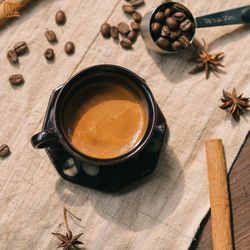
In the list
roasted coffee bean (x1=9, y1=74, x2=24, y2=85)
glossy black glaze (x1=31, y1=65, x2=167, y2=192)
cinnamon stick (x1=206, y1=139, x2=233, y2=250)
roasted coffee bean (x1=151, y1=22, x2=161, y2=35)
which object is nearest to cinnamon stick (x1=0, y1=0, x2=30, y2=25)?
roasted coffee bean (x1=9, y1=74, x2=24, y2=85)

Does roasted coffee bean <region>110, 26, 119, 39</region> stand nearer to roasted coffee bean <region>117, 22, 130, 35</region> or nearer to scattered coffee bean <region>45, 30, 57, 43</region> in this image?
roasted coffee bean <region>117, 22, 130, 35</region>

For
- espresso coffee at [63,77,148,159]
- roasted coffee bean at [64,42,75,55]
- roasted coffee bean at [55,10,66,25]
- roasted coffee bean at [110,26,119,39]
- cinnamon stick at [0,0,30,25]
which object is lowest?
espresso coffee at [63,77,148,159]

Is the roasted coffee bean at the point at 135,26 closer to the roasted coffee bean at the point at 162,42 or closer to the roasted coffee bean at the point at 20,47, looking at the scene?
the roasted coffee bean at the point at 162,42

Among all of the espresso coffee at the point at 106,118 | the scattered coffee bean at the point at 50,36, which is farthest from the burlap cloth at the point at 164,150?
the espresso coffee at the point at 106,118

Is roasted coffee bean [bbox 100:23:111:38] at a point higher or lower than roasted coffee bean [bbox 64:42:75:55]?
higher

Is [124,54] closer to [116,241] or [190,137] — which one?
[190,137]

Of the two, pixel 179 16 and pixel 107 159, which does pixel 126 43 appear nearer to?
pixel 179 16
